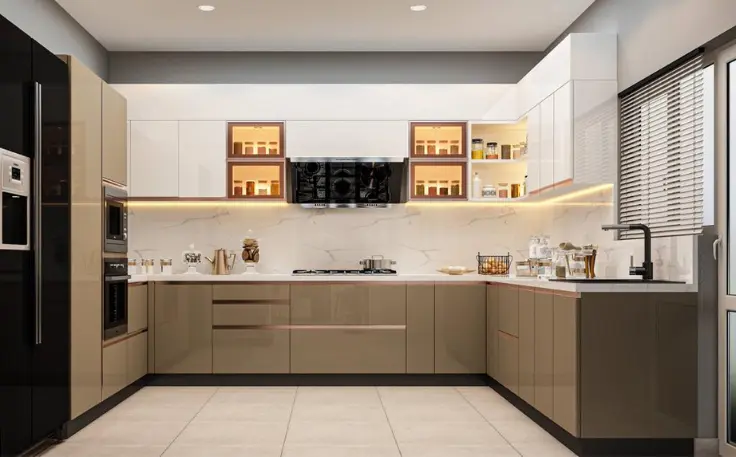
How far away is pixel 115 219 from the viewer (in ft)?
15.9

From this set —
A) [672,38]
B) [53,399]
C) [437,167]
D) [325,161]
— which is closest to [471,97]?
[437,167]

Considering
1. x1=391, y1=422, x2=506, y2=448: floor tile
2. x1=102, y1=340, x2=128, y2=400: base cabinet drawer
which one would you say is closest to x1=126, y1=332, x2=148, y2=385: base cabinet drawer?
x1=102, y1=340, x2=128, y2=400: base cabinet drawer

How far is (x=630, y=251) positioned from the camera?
4449 mm

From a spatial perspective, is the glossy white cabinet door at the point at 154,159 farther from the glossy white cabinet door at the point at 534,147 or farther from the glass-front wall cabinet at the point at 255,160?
the glossy white cabinet door at the point at 534,147

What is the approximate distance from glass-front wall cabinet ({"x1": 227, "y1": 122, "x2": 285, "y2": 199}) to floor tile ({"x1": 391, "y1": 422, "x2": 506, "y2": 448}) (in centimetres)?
244

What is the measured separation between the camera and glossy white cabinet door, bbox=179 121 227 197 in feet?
19.9

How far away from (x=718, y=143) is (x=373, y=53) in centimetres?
327

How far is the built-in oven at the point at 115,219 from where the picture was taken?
467 cm

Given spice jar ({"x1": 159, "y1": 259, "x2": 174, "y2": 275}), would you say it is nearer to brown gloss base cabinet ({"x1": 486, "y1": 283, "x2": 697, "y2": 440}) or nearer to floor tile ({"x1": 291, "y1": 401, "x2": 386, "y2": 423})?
floor tile ({"x1": 291, "y1": 401, "x2": 386, "y2": 423})

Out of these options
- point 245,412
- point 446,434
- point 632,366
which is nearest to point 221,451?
point 245,412

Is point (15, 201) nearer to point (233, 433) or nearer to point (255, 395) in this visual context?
point (233, 433)

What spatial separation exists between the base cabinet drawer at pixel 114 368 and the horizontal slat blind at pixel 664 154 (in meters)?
3.19

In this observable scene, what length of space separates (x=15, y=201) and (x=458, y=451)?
2.37 meters

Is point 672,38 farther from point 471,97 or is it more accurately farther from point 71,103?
point 71,103
